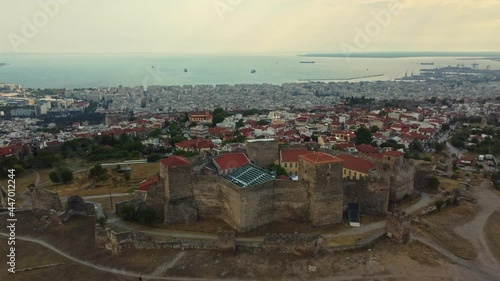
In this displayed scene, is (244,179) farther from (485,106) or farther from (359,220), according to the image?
(485,106)

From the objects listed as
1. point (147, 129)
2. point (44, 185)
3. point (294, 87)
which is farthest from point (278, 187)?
point (294, 87)

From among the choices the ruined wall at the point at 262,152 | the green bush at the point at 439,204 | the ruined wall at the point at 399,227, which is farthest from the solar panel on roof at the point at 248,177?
the green bush at the point at 439,204

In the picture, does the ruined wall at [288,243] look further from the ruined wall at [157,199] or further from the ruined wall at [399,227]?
the ruined wall at [157,199]

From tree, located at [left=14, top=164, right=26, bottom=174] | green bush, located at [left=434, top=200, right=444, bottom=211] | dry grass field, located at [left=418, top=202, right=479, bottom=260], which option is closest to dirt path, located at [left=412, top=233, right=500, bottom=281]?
dry grass field, located at [left=418, top=202, right=479, bottom=260]

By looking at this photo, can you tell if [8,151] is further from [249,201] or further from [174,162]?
[249,201]

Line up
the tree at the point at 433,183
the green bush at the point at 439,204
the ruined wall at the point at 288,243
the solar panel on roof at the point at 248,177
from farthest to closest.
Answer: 1. the tree at the point at 433,183
2. the green bush at the point at 439,204
3. the solar panel on roof at the point at 248,177
4. the ruined wall at the point at 288,243

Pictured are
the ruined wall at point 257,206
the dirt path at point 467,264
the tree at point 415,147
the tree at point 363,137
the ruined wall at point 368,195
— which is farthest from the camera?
the tree at point 415,147

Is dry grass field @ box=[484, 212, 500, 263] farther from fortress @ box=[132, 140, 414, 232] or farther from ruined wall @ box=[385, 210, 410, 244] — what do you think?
fortress @ box=[132, 140, 414, 232]
